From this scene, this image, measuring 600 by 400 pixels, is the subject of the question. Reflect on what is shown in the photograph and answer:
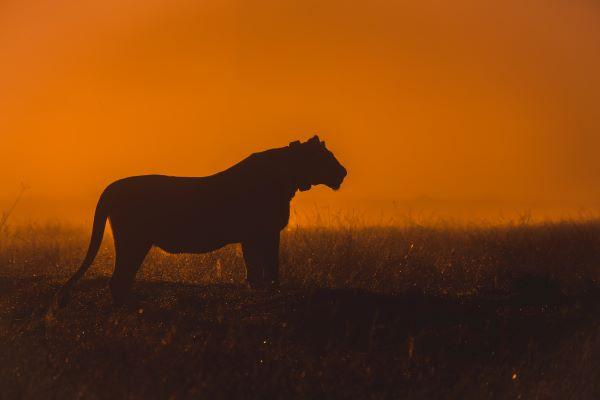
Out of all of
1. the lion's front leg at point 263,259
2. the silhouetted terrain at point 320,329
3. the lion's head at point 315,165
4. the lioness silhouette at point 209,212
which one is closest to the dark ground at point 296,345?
the silhouetted terrain at point 320,329

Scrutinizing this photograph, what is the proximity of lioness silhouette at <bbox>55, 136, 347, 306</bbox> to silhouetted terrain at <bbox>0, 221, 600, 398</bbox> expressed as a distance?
47 cm

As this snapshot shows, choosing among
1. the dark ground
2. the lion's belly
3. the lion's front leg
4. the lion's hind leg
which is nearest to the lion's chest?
the lion's belly

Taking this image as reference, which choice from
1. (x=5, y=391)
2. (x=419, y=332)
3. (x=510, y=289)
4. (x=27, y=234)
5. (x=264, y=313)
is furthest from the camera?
(x=27, y=234)

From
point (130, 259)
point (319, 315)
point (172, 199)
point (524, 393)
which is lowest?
point (524, 393)

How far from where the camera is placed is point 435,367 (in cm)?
657

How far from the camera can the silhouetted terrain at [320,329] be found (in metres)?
6.04

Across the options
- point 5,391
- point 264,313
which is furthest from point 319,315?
point 5,391

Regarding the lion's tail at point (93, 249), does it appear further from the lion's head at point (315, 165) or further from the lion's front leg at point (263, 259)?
the lion's head at point (315, 165)

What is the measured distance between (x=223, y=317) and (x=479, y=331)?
2.70m

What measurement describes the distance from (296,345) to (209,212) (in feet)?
8.80

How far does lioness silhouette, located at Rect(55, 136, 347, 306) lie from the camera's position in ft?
29.1

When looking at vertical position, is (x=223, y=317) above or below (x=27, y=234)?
below

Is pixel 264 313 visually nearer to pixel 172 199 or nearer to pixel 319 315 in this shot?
pixel 319 315

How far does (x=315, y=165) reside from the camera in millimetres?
9906
